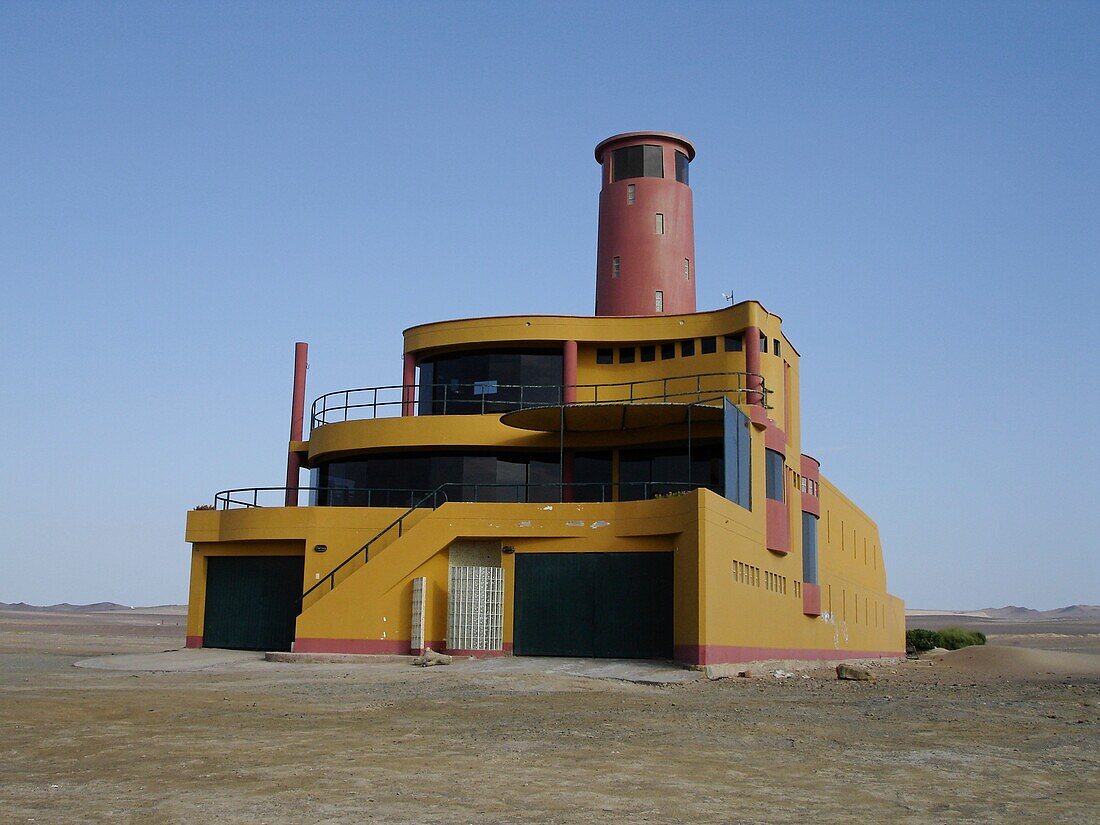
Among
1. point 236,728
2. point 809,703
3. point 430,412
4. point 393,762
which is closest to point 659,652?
point 809,703

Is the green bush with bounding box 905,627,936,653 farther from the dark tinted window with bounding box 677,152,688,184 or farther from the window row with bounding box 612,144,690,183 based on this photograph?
the window row with bounding box 612,144,690,183

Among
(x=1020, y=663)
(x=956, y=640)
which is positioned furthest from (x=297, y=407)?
(x=956, y=640)

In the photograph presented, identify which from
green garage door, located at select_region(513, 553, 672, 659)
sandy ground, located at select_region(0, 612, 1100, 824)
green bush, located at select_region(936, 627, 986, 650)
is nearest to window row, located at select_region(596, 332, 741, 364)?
green garage door, located at select_region(513, 553, 672, 659)

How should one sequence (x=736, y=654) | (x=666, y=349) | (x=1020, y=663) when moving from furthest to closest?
(x=1020, y=663) < (x=666, y=349) < (x=736, y=654)

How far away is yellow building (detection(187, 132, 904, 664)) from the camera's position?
30391 millimetres

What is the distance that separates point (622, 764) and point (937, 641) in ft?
187

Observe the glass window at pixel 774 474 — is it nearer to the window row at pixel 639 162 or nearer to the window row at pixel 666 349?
the window row at pixel 666 349

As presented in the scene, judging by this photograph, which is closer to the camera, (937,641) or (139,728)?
(139,728)

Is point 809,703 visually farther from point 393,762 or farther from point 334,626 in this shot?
point 334,626

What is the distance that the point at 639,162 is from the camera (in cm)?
4284

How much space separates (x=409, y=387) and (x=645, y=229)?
10.4m

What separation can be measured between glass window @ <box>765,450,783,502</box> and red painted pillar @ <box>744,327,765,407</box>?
1.58 meters

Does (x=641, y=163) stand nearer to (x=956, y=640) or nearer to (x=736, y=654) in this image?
(x=736, y=654)

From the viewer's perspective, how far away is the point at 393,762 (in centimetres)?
1271
